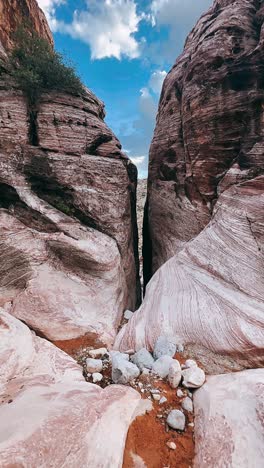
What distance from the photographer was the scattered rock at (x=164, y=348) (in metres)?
5.08

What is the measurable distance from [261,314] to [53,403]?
165 inches

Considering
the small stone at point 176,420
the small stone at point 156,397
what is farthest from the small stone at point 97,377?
the small stone at point 176,420

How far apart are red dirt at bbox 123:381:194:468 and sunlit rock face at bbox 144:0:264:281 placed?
6900 mm

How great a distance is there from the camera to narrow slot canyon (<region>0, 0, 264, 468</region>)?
3.35 m

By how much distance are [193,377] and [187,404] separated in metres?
0.48

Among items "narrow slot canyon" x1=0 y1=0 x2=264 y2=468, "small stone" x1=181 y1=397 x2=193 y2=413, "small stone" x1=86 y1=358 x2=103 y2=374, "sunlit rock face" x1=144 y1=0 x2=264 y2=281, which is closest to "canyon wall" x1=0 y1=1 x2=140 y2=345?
"narrow slot canyon" x1=0 y1=0 x2=264 y2=468

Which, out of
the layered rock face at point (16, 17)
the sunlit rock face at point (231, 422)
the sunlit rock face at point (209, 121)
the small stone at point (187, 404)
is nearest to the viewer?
the sunlit rock face at point (231, 422)

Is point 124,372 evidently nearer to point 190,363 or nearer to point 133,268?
point 190,363

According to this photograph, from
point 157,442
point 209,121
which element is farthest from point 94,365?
point 209,121

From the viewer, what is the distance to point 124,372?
449 centimetres

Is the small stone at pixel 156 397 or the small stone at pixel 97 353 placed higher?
the small stone at pixel 156 397

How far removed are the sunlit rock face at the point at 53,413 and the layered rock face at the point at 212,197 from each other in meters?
1.99

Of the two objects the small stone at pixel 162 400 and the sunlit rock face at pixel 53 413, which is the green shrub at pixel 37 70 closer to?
the sunlit rock face at pixel 53 413

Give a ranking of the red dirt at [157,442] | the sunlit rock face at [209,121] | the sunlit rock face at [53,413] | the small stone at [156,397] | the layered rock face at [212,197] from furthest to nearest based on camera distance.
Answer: the sunlit rock face at [209,121]
the layered rock face at [212,197]
the small stone at [156,397]
the red dirt at [157,442]
the sunlit rock face at [53,413]
